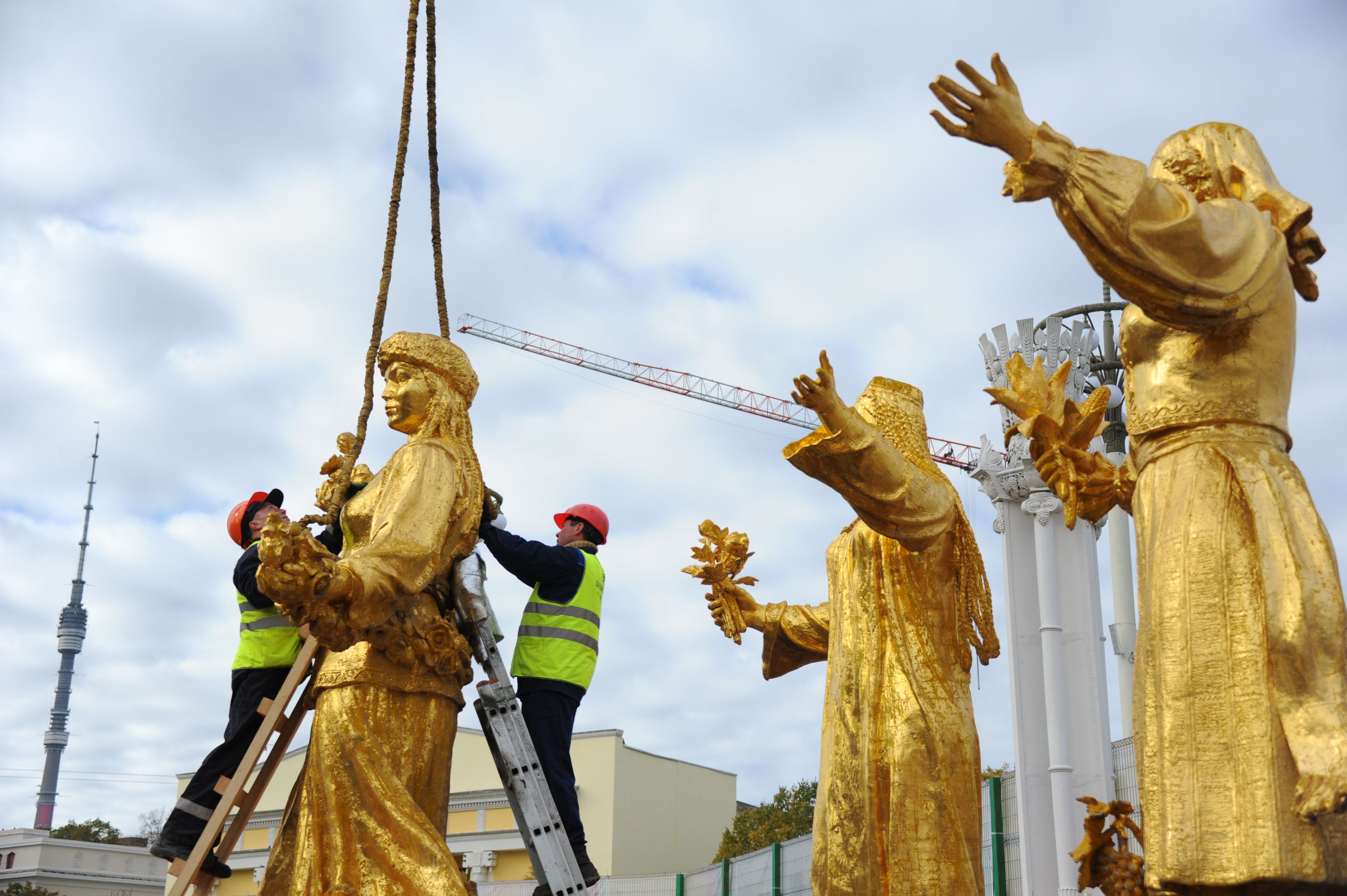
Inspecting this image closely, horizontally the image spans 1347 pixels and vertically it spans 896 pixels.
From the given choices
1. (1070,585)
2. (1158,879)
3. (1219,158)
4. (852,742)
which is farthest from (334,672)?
(1070,585)

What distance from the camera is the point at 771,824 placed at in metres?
26.2

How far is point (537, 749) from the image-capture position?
20.6ft

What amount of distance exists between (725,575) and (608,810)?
62.1 feet

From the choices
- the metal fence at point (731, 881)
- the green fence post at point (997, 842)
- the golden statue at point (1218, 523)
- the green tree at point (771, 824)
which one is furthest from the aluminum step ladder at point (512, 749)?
the green tree at point (771, 824)

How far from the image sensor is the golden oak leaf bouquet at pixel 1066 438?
14.7 ft

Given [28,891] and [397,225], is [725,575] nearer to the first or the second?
[397,225]

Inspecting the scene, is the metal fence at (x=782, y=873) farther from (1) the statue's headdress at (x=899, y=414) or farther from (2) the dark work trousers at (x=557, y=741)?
(1) the statue's headdress at (x=899, y=414)

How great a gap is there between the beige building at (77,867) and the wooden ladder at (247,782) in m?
9.50

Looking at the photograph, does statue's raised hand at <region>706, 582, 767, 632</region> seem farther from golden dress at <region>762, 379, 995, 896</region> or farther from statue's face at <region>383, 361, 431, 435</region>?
statue's face at <region>383, 361, 431, 435</region>

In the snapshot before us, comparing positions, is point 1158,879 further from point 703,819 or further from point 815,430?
point 703,819

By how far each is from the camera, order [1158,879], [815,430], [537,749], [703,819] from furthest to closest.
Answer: [703,819] → [537,749] → [815,430] → [1158,879]

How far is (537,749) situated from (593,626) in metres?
0.70

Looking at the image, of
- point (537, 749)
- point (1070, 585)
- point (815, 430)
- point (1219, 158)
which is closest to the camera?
point (1219, 158)

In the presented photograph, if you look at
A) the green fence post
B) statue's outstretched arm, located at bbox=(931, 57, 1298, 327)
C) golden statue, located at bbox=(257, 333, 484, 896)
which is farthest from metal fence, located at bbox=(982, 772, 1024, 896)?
statue's outstretched arm, located at bbox=(931, 57, 1298, 327)
